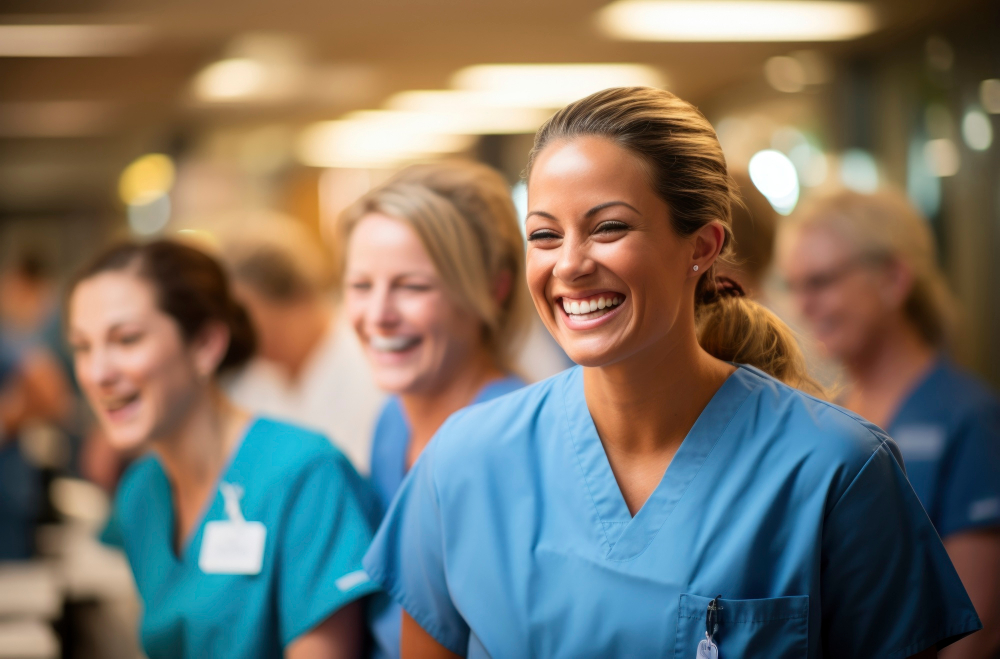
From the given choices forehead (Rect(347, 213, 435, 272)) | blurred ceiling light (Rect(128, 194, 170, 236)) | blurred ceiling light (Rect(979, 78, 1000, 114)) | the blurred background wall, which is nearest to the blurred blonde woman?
forehead (Rect(347, 213, 435, 272))

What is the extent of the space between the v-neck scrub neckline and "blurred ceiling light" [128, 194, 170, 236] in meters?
7.88

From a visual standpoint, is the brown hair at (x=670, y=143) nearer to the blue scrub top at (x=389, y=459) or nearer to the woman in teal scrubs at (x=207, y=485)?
the blue scrub top at (x=389, y=459)

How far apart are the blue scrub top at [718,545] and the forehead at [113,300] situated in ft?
2.62

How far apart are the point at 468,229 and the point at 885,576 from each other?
0.97m

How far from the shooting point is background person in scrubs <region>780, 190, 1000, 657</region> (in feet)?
6.53

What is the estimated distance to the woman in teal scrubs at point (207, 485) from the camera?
1.51 meters

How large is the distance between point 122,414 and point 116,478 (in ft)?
8.82

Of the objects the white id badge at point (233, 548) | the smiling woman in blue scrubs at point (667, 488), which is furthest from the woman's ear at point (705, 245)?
the white id badge at point (233, 548)

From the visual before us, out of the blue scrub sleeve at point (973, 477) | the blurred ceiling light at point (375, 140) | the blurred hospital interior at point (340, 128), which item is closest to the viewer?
the blue scrub sleeve at point (973, 477)

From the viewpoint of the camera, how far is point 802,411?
3.78 ft

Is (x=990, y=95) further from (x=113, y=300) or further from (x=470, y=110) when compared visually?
(x=113, y=300)

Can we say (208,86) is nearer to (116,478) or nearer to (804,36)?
(116,478)

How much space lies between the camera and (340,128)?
26.5 feet

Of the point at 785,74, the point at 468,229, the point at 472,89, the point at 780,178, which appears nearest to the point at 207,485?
the point at 468,229
